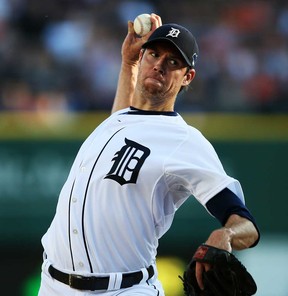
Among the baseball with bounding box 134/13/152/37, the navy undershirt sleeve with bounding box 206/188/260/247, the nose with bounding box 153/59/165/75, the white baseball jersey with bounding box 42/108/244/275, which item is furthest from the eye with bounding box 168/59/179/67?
the navy undershirt sleeve with bounding box 206/188/260/247

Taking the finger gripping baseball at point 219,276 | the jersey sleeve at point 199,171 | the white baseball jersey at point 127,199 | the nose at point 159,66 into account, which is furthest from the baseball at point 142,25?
the finger gripping baseball at point 219,276

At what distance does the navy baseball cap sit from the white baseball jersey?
38cm

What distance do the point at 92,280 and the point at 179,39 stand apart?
3.80 ft

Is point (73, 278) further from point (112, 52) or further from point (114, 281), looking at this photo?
point (112, 52)

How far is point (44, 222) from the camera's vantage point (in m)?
7.18

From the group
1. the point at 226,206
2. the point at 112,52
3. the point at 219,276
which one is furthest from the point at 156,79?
the point at 112,52

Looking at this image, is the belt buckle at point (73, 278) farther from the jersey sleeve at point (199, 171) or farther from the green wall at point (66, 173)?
the green wall at point (66, 173)

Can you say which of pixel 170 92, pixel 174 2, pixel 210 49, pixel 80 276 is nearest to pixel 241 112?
pixel 210 49

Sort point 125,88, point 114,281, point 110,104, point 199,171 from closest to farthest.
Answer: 1. point 199,171
2. point 114,281
3. point 125,88
4. point 110,104

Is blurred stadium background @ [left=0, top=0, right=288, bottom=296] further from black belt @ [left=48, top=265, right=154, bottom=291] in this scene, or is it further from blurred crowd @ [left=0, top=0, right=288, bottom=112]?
black belt @ [left=48, top=265, right=154, bottom=291]

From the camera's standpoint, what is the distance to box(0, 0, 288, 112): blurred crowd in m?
7.90

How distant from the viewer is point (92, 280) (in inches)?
132

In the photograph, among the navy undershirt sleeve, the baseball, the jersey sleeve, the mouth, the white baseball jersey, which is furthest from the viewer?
the baseball

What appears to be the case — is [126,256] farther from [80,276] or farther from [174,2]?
[174,2]
